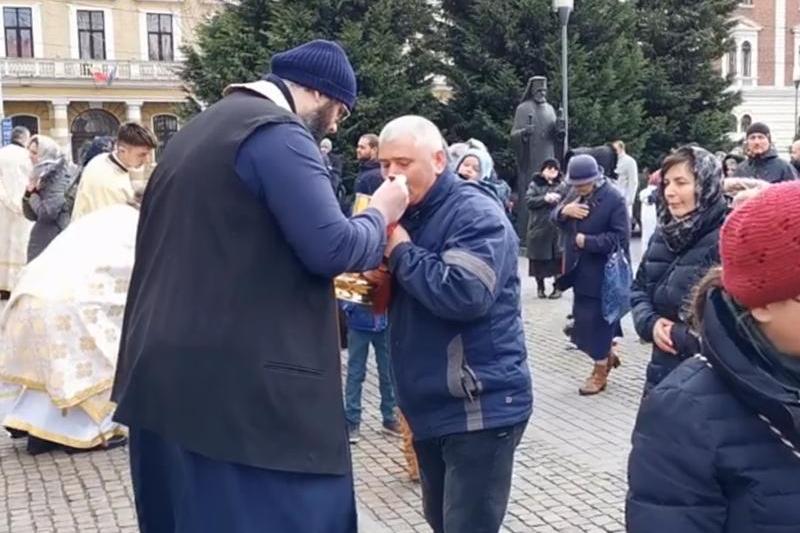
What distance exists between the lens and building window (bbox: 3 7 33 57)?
44.1 metres

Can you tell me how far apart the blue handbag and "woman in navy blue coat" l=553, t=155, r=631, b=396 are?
7 centimetres

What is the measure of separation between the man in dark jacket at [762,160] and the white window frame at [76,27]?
40646 mm

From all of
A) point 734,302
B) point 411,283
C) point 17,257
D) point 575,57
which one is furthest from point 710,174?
point 575,57

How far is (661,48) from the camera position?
24.1 meters

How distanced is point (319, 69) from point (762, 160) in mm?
6996

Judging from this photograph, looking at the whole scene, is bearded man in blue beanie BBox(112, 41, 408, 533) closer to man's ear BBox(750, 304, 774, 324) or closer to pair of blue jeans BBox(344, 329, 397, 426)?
man's ear BBox(750, 304, 774, 324)

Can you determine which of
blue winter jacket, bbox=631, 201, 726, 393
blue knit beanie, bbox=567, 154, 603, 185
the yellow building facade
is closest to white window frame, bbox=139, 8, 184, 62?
the yellow building facade

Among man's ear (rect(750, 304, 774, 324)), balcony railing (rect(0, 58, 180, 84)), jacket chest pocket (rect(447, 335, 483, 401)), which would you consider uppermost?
balcony railing (rect(0, 58, 180, 84))

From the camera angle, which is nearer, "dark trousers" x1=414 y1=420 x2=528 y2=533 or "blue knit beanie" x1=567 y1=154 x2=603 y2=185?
"dark trousers" x1=414 y1=420 x2=528 y2=533

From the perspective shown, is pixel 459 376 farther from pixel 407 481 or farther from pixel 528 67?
pixel 528 67

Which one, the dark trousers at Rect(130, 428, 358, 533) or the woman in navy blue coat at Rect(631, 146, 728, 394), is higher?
the woman in navy blue coat at Rect(631, 146, 728, 394)

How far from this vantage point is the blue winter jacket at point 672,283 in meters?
4.23

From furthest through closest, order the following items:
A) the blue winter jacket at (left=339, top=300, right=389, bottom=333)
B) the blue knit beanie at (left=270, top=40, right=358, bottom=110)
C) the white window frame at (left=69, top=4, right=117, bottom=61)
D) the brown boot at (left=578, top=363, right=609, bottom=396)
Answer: the white window frame at (left=69, top=4, right=117, bottom=61) < the brown boot at (left=578, top=363, right=609, bottom=396) < the blue winter jacket at (left=339, top=300, right=389, bottom=333) < the blue knit beanie at (left=270, top=40, right=358, bottom=110)

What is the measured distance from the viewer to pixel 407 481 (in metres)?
5.59
